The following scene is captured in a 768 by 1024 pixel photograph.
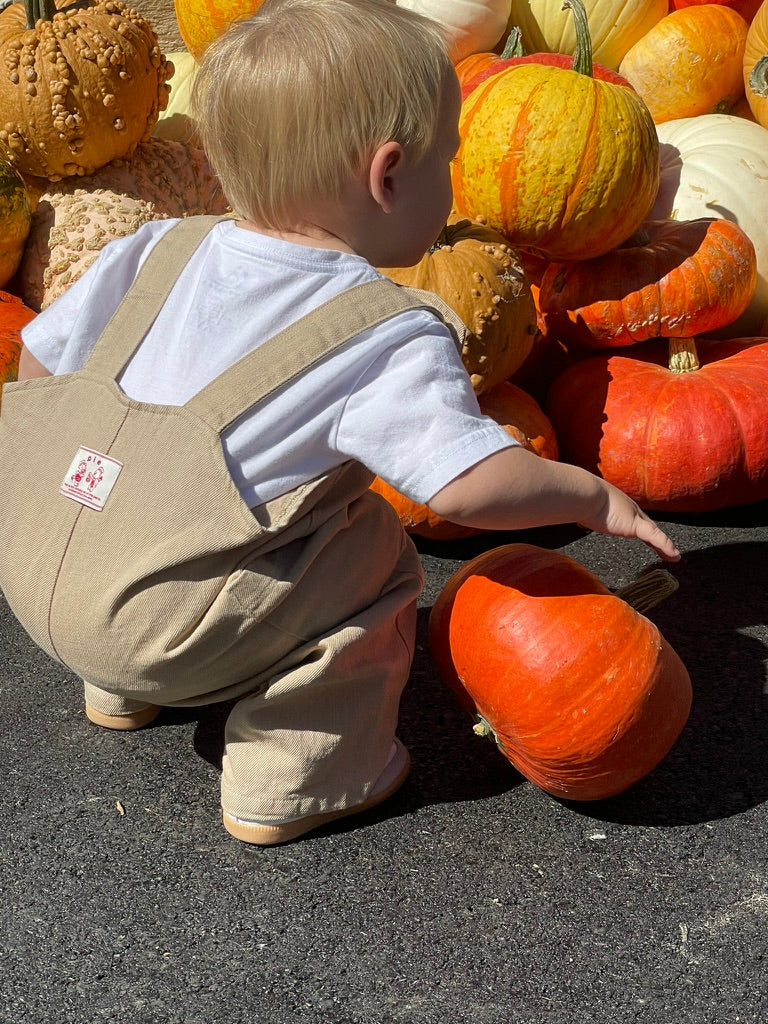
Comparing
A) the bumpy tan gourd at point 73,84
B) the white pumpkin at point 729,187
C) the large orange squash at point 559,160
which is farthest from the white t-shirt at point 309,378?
the white pumpkin at point 729,187

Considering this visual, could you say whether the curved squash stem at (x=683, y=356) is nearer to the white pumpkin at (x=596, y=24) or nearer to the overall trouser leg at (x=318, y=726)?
the overall trouser leg at (x=318, y=726)

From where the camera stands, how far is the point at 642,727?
5.71ft

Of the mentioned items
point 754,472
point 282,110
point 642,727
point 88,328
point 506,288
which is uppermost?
point 282,110

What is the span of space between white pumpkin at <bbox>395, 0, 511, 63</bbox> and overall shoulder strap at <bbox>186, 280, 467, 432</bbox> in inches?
97.9

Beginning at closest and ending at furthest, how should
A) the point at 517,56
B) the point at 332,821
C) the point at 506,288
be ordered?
the point at 332,821, the point at 506,288, the point at 517,56

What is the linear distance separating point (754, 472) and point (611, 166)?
2.91 feet

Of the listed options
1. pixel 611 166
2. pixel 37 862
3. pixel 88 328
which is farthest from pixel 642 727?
pixel 611 166

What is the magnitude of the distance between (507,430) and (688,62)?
1.89 metres

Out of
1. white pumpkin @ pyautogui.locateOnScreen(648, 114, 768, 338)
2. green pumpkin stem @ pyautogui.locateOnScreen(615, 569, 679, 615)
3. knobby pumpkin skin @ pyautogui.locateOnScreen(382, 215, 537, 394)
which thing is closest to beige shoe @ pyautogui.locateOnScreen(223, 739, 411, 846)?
green pumpkin stem @ pyautogui.locateOnScreen(615, 569, 679, 615)

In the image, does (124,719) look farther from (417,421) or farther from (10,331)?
(10,331)

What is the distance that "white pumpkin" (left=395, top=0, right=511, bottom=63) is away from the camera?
3.66 meters

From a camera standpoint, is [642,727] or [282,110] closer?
[282,110]

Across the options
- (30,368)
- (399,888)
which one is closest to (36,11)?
(30,368)

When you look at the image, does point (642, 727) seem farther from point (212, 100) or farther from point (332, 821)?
point (212, 100)
